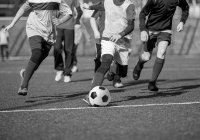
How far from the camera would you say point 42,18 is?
913 centimetres

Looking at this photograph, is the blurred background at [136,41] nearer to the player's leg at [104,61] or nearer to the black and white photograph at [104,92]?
the black and white photograph at [104,92]

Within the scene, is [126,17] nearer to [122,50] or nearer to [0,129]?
[122,50]

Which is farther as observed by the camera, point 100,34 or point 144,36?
point 100,34

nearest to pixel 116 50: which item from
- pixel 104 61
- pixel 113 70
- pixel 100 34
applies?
pixel 104 61

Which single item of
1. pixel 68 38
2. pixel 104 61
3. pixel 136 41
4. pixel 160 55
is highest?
pixel 104 61

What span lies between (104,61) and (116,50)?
0.62 meters

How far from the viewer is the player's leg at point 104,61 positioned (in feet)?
28.0

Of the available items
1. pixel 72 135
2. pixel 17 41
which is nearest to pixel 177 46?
pixel 17 41

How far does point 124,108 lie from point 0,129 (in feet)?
7.47

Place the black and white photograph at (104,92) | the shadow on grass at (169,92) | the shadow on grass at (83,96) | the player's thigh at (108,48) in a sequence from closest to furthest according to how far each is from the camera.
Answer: the black and white photograph at (104,92), the player's thigh at (108,48), the shadow on grass at (83,96), the shadow on grass at (169,92)

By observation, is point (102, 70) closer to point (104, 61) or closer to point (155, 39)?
point (104, 61)

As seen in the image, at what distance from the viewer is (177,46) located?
34.8 meters

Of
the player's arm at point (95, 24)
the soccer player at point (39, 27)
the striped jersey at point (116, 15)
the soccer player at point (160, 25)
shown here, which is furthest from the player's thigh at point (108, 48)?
the player's arm at point (95, 24)

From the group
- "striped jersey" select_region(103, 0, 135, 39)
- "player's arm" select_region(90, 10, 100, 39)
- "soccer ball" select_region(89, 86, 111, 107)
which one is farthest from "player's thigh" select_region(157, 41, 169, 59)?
"soccer ball" select_region(89, 86, 111, 107)
